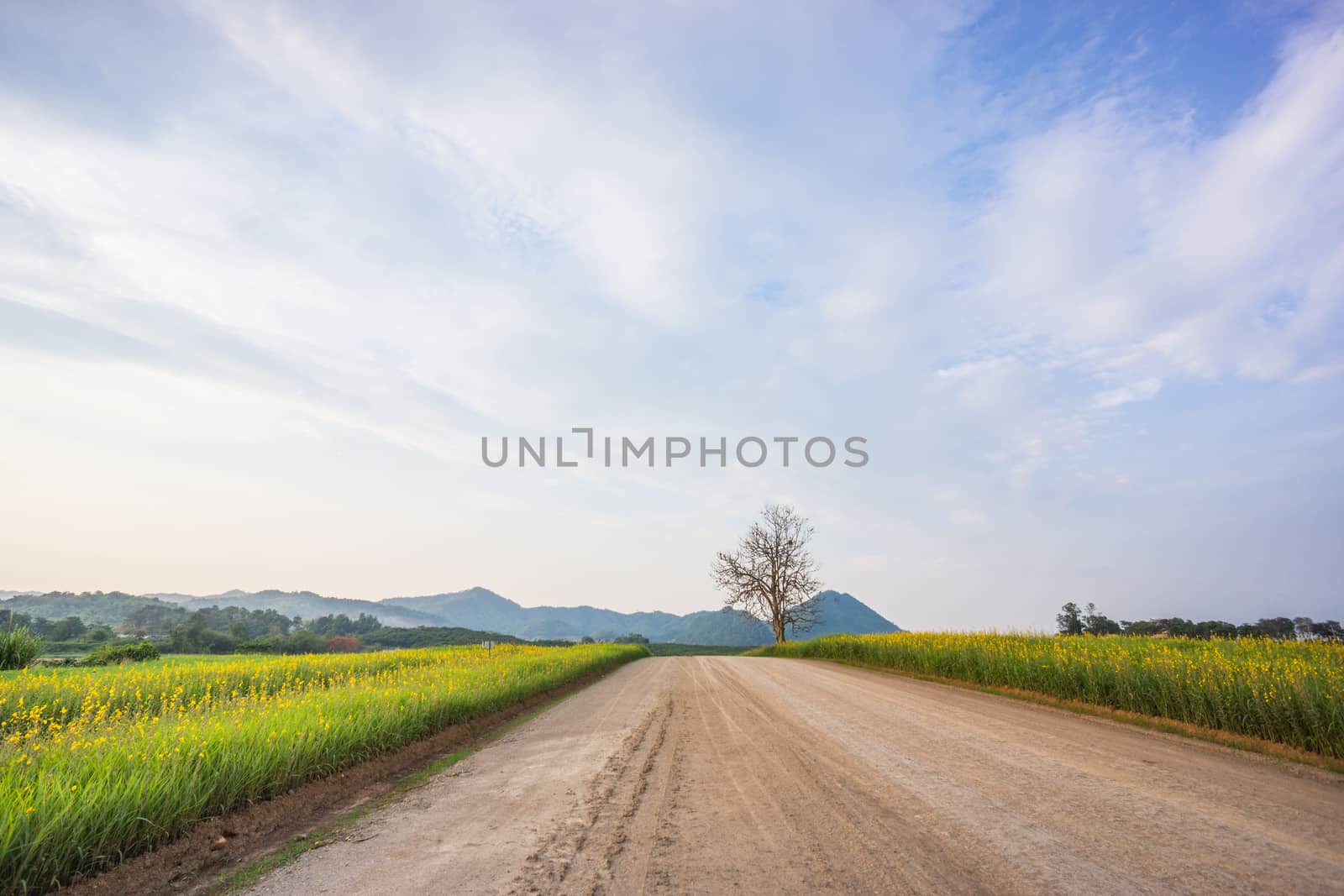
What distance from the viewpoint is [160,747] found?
18.0ft

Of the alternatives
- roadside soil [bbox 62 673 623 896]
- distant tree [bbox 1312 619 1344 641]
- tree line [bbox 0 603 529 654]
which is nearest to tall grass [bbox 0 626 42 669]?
tree line [bbox 0 603 529 654]

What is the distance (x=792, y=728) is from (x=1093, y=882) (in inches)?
214

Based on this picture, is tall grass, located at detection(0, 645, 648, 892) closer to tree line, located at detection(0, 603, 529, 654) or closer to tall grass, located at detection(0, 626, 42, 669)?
tall grass, located at detection(0, 626, 42, 669)

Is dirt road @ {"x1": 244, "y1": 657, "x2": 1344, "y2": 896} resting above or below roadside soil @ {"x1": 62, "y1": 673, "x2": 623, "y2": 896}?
above

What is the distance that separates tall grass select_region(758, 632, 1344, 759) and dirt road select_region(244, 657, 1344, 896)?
103cm

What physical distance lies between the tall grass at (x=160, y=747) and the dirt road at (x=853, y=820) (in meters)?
1.44

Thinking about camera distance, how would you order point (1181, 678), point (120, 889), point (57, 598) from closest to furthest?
point (120, 889) → point (1181, 678) → point (57, 598)

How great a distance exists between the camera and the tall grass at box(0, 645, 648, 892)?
4082 millimetres

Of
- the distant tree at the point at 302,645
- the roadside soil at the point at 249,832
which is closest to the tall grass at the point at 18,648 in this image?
the roadside soil at the point at 249,832

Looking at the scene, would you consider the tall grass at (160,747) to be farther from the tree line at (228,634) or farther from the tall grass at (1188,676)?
the tall grass at (1188,676)

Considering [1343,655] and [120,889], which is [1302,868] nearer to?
[120,889]

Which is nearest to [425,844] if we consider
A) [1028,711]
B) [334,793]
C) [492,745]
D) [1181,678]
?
[334,793]

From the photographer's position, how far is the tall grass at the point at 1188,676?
7.32m

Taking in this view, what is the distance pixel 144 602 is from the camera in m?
96.7
